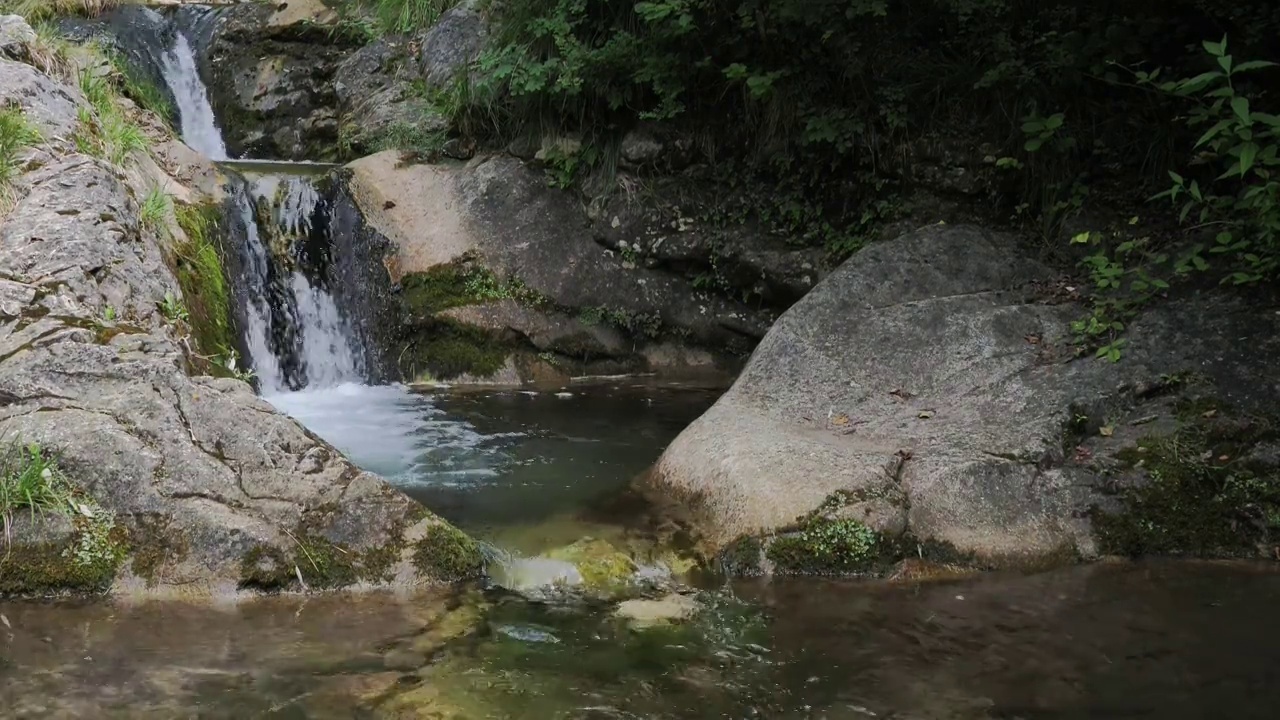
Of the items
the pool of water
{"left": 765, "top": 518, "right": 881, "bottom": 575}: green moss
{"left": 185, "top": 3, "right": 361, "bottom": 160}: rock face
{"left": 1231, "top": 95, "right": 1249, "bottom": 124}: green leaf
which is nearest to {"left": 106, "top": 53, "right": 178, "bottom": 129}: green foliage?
{"left": 185, "top": 3, "right": 361, "bottom": 160}: rock face

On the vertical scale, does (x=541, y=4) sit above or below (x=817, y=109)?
above

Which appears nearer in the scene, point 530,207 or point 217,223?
point 217,223

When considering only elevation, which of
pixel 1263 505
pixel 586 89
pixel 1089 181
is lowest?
pixel 1263 505

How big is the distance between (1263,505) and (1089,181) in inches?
108

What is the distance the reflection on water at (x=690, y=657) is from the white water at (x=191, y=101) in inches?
326

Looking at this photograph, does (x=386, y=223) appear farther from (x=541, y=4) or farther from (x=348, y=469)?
(x=348, y=469)

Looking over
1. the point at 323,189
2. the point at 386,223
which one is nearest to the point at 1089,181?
the point at 386,223

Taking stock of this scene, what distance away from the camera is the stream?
3.16 metres

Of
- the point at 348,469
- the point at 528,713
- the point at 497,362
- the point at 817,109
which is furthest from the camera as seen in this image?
the point at 497,362

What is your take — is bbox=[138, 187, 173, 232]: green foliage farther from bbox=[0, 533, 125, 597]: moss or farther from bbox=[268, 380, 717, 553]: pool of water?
bbox=[0, 533, 125, 597]: moss

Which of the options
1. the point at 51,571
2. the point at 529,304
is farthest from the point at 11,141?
the point at 529,304

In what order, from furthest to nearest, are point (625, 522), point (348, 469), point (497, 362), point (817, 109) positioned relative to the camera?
point (497, 362) < point (817, 109) < point (625, 522) < point (348, 469)

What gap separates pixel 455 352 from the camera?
819 centimetres

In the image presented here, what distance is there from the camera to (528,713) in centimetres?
314
